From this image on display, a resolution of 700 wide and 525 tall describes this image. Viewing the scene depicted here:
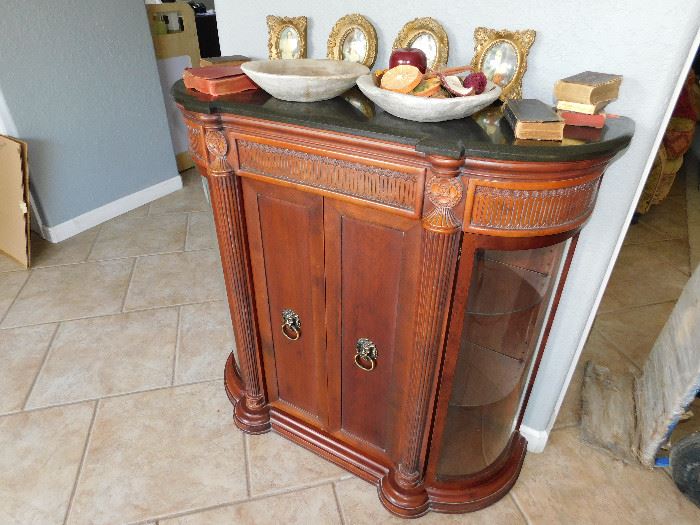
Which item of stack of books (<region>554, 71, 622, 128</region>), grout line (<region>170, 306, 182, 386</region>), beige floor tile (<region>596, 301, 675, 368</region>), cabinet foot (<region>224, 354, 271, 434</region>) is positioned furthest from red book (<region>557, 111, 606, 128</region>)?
grout line (<region>170, 306, 182, 386</region>)

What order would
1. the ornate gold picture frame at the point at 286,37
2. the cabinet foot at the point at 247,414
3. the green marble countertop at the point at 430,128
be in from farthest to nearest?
the cabinet foot at the point at 247,414, the ornate gold picture frame at the point at 286,37, the green marble countertop at the point at 430,128

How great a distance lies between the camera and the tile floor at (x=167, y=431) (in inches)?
55.8

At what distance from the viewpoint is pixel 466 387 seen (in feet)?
4.14

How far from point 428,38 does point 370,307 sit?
0.67 m

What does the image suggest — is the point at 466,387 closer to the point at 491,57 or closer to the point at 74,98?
the point at 491,57

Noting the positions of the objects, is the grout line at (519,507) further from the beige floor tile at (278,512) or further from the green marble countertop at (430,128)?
the green marble countertop at (430,128)

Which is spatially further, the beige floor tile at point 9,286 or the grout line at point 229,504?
the beige floor tile at point 9,286

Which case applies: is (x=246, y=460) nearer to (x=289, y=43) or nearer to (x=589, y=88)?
(x=289, y=43)

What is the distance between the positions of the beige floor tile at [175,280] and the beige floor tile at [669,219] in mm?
2760

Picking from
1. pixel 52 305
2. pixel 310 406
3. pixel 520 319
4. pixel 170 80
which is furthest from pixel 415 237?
pixel 170 80

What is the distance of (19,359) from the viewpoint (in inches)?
76.6

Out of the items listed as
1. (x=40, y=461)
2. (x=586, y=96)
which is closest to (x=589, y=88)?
(x=586, y=96)

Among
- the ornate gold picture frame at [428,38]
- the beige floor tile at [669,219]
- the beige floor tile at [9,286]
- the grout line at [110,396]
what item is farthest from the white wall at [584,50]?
the beige floor tile at [669,219]

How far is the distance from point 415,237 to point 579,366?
1.31 metres
